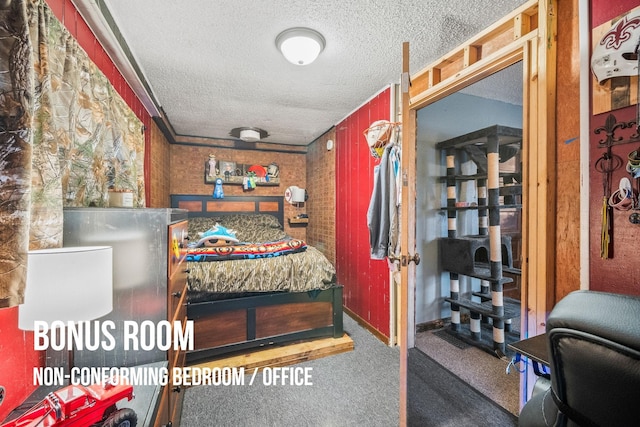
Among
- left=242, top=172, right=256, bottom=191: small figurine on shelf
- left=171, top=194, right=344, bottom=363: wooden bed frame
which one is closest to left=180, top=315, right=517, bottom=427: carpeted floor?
left=171, top=194, right=344, bottom=363: wooden bed frame

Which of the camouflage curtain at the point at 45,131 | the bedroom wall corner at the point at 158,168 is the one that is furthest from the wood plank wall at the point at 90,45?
the bedroom wall corner at the point at 158,168

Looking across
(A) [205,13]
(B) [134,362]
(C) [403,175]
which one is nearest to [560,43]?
(C) [403,175]

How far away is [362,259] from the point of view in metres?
2.98

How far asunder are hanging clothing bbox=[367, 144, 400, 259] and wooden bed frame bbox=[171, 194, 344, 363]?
706 millimetres

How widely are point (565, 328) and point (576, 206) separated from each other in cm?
117

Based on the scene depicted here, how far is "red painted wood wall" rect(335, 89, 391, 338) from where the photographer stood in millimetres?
2656

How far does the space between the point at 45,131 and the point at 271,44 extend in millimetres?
1406

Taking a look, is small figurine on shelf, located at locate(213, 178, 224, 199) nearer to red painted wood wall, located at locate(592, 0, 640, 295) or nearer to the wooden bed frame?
the wooden bed frame

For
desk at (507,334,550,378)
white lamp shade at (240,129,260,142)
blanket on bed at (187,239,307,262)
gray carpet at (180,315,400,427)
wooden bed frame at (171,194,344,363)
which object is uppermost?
white lamp shade at (240,129,260,142)

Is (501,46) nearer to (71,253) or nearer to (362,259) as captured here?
(362,259)

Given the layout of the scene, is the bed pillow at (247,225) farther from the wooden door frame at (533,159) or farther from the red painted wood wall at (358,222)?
the wooden door frame at (533,159)

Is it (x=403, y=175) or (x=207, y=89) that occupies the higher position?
(x=207, y=89)

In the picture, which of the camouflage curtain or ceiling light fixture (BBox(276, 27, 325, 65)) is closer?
the camouflage curtain

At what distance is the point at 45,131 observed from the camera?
98cm
